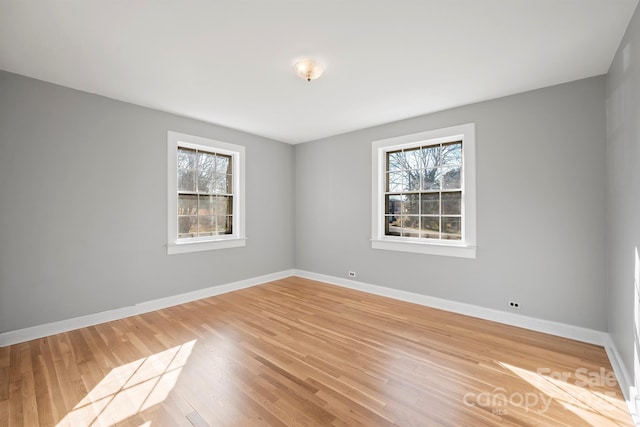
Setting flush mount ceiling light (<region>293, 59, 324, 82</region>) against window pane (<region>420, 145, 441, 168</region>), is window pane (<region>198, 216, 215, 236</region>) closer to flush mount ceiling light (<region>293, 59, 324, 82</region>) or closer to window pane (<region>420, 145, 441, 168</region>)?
flush mount ceiling light (<region>293, 59, 324, 82</region>)

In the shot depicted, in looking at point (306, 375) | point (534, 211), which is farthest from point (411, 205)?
point (306, 375)

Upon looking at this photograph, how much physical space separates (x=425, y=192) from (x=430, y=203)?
176 mm

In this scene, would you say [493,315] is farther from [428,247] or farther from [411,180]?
[411,180]

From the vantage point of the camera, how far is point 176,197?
3977 millimetres

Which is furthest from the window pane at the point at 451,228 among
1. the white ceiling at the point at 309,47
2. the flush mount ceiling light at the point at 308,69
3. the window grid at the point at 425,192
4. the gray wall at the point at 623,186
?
the flush mount ceiling light at the point at 308,69

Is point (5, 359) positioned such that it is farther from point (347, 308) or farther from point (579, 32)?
point (579, 32)

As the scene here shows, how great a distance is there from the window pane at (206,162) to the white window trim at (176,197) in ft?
0.34

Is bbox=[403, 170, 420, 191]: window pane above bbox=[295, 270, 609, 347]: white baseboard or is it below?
above

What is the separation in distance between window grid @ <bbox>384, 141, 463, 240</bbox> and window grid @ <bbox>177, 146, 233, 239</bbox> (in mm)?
2688

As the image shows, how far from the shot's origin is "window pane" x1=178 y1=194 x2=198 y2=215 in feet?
13.6

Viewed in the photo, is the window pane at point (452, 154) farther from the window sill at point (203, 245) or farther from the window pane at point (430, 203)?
the window sill at point (203, 245)

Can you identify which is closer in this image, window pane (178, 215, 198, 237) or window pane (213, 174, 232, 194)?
window pane (178, 215, 198, 237)

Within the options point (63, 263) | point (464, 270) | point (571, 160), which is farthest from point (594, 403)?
point (63, 263)

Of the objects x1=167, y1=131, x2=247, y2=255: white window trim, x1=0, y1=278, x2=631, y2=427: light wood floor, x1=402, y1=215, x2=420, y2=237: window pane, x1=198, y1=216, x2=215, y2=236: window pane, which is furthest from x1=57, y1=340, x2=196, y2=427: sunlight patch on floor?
x1=402, y1=215, x2=420, y2=237: window pane
